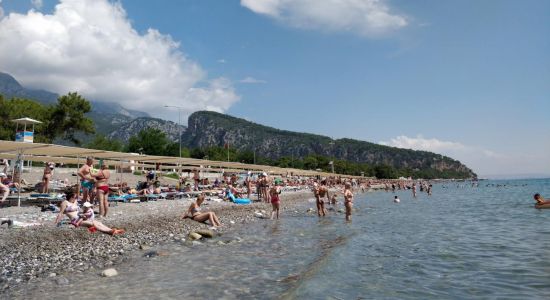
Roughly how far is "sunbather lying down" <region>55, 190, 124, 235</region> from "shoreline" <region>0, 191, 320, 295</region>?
0.22m

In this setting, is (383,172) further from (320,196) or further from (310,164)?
(320,196)

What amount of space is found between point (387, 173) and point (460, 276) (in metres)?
169

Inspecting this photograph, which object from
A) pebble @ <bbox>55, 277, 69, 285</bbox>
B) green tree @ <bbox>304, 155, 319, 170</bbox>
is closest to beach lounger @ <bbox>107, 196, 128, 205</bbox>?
pebble @ <bbox>55, 277, 69, 285</bbox>

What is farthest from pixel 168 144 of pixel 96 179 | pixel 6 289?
pixel 6 289

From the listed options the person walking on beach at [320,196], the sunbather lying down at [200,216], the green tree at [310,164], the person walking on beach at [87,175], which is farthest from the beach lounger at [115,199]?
the green tree at [310,164]

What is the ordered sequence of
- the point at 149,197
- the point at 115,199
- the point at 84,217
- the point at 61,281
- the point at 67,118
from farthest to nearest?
the point at 67,118 → the point at 149,197 → the point at 115,199 → the point at 84,217 → the point at 61,281

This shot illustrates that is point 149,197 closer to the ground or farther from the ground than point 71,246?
farther from the ground

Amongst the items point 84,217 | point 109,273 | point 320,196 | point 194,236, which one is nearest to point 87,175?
point 84,217

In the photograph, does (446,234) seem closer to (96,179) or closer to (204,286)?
(204,286)

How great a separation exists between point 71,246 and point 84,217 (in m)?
A: 2.10

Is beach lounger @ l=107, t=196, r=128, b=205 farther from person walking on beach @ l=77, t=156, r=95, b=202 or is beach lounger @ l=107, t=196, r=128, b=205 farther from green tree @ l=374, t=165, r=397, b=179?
green tree @ l=374, t=165, r=397, b=179

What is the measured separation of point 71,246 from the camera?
29.8 ft

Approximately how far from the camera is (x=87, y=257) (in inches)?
329

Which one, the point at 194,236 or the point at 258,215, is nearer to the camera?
the point at 194,236
